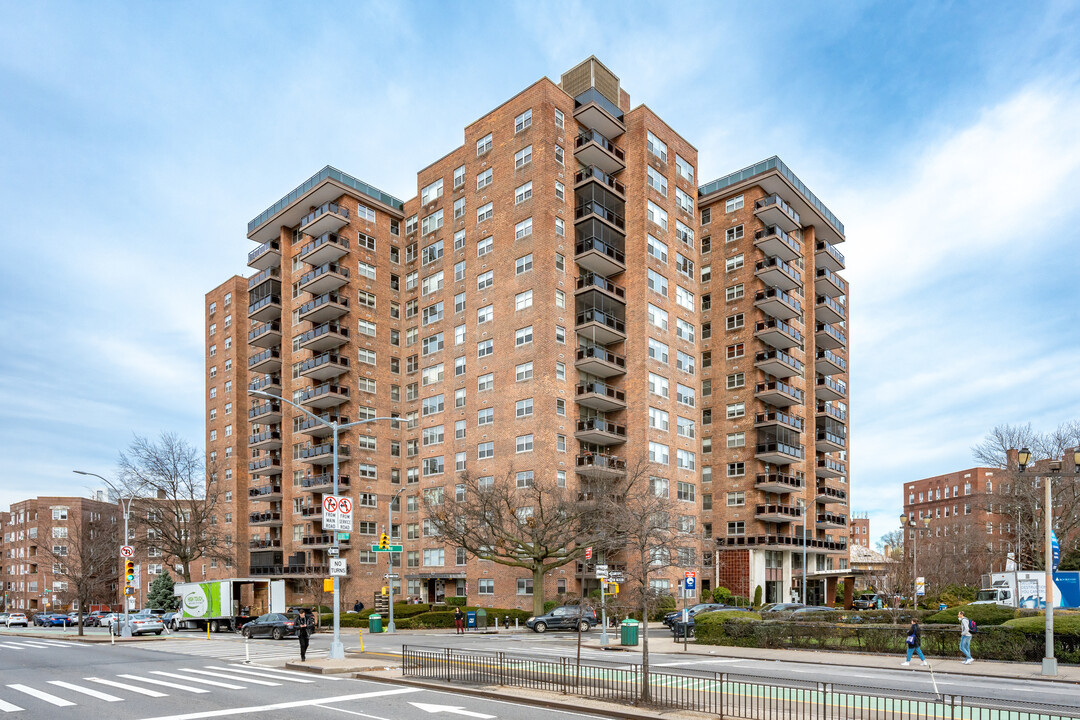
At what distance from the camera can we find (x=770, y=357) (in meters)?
72.9

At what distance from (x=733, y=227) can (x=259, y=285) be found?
2044 inches

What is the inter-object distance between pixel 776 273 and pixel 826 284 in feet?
48.3

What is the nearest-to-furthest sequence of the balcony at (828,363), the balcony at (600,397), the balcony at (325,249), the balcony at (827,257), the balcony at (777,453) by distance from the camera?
the balcony at (600,397), the balcony at (777,453), the balcony at (325,249), the balcony at (828,363), the balcony at (827,257)

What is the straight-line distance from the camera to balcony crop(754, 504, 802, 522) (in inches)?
2773

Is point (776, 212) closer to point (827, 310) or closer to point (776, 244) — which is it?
point (776, 244)

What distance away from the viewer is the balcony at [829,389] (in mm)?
84375

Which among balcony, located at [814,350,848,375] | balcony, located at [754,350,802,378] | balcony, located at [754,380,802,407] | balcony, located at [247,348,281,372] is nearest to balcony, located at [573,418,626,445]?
balcony, located at [754,380,802,407]

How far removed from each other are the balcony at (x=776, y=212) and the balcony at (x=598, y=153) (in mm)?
15224

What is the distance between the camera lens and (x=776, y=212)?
74875mm

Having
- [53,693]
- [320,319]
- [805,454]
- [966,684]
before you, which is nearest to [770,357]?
[805,454]

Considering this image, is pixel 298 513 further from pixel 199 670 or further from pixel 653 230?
pixel 199 670

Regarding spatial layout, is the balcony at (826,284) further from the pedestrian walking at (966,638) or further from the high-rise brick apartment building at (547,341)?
the pedestrian walking at (966,638)

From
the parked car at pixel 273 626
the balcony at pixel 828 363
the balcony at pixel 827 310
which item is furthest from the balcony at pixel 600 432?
the balcony at pixel 827 310

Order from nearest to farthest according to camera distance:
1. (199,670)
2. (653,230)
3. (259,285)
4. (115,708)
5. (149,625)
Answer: (115,708)
(199,670)
(149,625)
(653,230)
(259,285)
